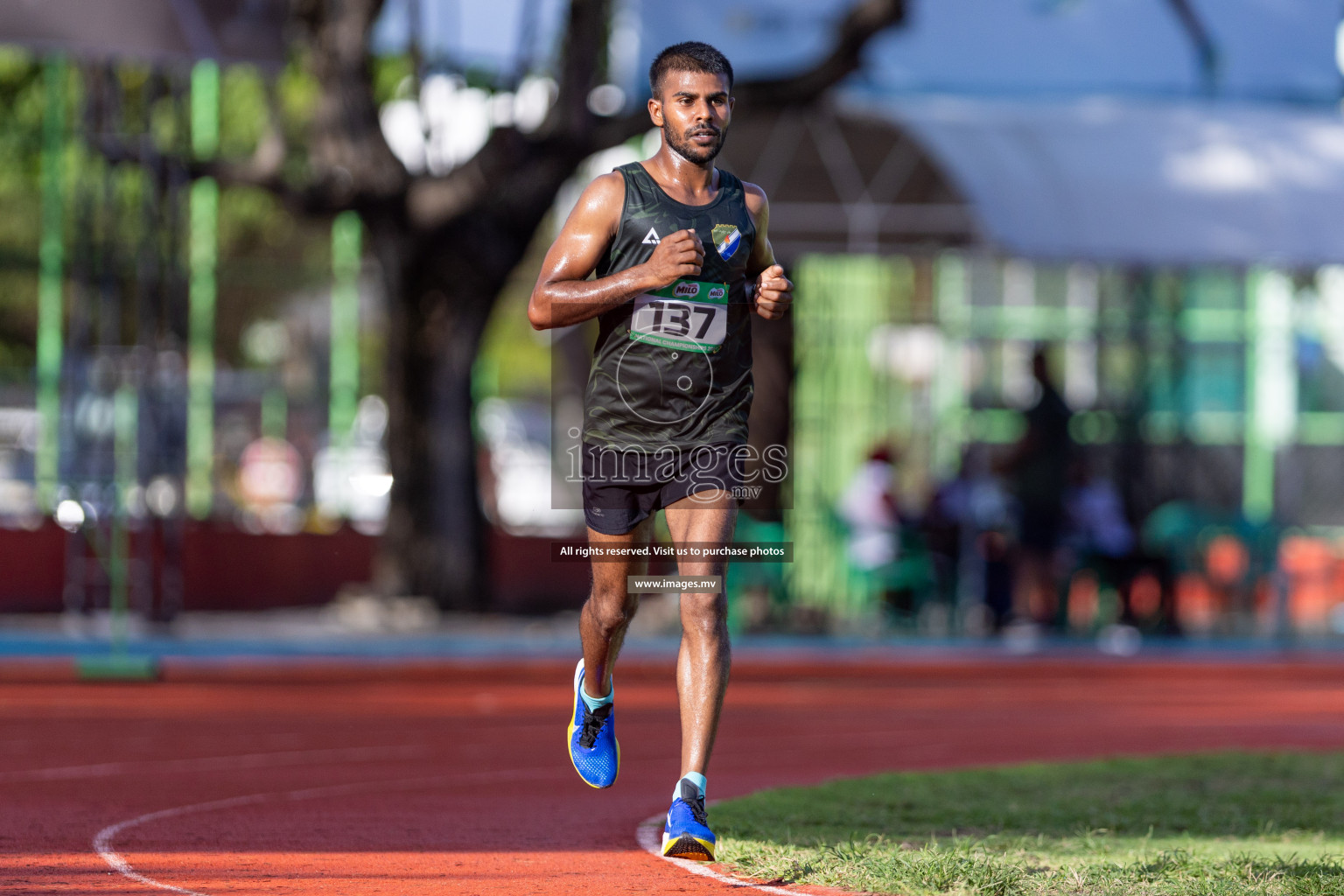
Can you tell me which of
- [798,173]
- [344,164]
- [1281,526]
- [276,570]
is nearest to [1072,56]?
[798,173]

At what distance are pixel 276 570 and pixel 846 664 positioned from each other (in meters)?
6.49

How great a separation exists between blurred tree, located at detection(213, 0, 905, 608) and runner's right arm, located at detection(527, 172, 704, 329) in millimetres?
10465

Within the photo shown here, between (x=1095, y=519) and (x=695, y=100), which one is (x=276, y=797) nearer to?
(x=695, y=100)

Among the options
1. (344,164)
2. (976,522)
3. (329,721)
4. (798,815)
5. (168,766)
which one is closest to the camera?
(798,815)

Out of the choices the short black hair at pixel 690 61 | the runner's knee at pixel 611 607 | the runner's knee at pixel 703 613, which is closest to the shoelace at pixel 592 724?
the runner's knee at pixel 611 607

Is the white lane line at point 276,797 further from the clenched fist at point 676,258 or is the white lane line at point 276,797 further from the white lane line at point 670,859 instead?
the clenched fist at point 676,258

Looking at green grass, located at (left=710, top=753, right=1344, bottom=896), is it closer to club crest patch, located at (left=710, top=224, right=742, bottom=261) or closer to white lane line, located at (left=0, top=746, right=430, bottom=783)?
club crest patch, located at (left=710, top=224, right=742, bottom=261)

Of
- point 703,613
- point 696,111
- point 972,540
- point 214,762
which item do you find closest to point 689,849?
point 703,613

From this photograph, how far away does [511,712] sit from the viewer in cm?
1153

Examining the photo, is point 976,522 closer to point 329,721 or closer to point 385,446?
point 385,446

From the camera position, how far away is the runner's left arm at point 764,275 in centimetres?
593

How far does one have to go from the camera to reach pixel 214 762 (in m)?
8.86

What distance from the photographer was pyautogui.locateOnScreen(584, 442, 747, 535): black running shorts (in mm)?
5938

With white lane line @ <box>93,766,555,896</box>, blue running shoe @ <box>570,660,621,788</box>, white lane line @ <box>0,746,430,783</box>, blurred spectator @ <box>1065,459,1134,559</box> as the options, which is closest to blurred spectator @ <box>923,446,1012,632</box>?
blurred spectator @ <box>1065,459,1134,559</box>
